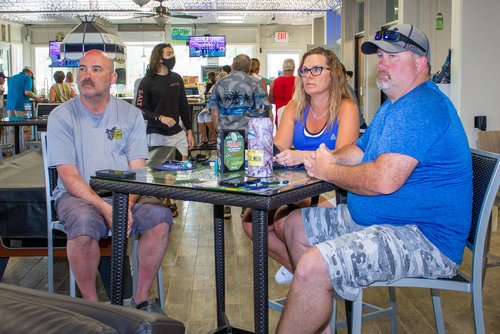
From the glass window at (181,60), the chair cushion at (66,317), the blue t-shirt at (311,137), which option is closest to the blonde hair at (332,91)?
the blue t-shirt at (311,137)

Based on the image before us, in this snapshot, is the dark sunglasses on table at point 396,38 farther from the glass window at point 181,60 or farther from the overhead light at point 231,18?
the glass window at point 181,60

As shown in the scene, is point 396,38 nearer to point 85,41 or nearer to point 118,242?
point 118,242

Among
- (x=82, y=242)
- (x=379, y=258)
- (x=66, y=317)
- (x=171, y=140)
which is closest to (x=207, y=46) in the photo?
(x=171, y=140)

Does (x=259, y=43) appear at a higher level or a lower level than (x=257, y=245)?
higher

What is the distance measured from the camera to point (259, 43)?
20875 mm

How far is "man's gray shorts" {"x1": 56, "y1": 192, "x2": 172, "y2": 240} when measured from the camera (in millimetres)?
2701

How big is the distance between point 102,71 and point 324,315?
5.52 feet

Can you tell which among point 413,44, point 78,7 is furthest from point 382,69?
point 78,7

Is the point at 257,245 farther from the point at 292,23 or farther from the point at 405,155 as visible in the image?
the point at 292,23

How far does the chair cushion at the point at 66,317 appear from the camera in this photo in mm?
730

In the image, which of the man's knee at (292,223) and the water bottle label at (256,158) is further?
the man's knee at (292,223)

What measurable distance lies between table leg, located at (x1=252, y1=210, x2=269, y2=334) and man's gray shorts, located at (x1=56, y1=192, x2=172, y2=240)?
0.84 meters

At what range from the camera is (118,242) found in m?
2.43

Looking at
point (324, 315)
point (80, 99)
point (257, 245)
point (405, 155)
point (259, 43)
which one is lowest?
point (324, 315)
